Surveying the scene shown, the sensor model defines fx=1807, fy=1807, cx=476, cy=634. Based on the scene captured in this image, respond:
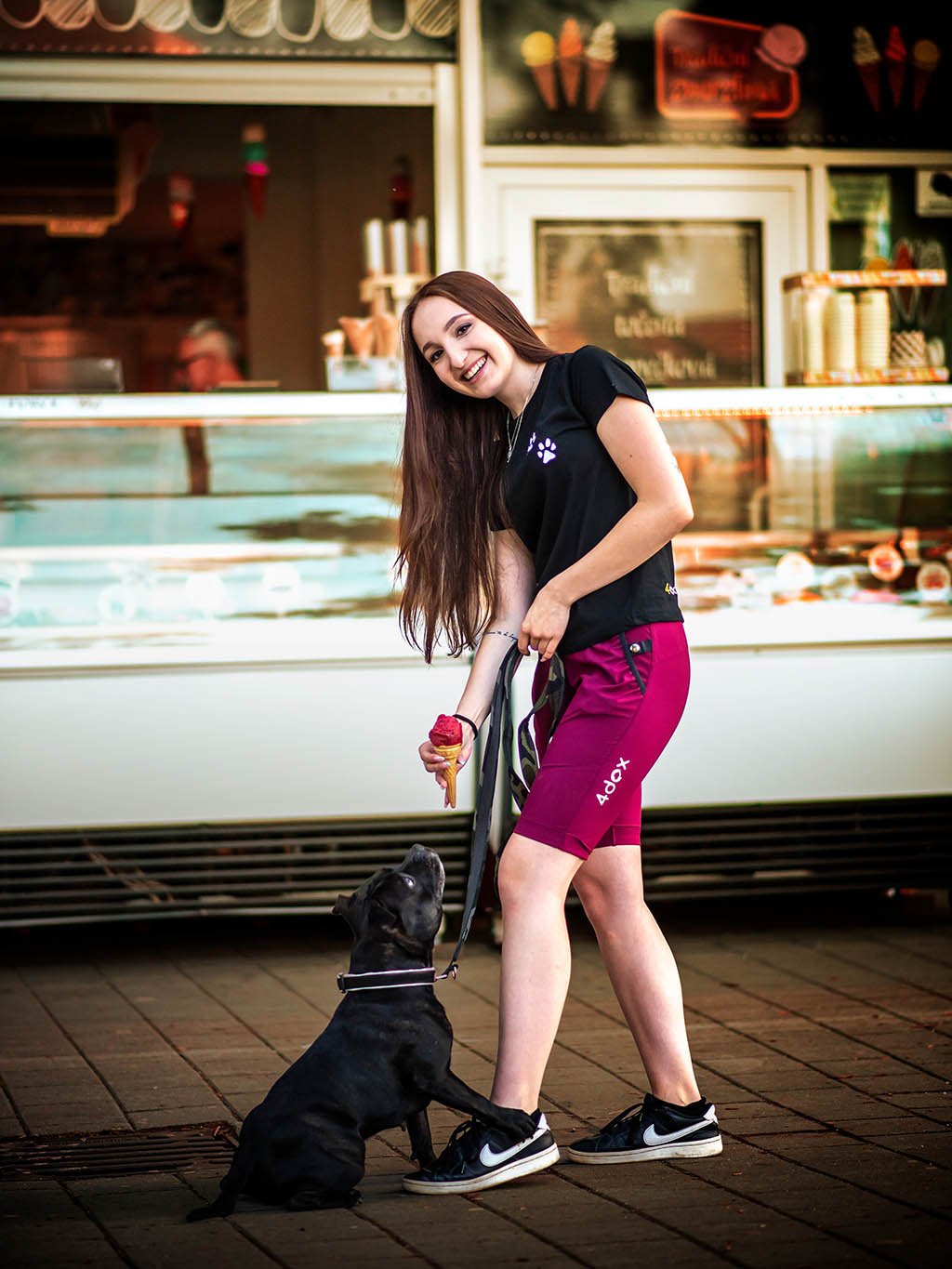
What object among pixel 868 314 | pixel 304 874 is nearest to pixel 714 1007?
pixel 304 874

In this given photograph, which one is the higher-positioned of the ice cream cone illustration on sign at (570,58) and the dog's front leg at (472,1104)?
the ice cream cone illustration on sign at (570,58)

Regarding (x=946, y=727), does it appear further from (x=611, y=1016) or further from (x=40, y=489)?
(x=40, y=489)

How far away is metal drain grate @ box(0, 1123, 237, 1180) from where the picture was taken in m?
4.05

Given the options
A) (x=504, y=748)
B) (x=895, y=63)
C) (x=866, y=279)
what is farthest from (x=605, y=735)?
(x=895, y=63)

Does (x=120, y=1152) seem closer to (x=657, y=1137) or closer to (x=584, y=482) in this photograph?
(x=657, y=1137)

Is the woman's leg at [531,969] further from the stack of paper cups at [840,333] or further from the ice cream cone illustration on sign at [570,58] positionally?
the ice cream cone illustration on sign at [570,58]

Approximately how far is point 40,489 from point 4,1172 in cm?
288

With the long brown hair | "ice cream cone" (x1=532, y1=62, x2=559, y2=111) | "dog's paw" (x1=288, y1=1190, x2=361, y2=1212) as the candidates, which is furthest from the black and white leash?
"ice cream cone" (x1=532, y1=62, x2=559, y2=111)

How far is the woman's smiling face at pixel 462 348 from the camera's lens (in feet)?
12.9

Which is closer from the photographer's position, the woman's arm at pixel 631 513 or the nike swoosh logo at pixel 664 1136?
the woman's arm at pixel 631 513

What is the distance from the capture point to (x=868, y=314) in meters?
6.68

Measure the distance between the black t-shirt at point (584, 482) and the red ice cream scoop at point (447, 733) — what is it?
0.29 metres

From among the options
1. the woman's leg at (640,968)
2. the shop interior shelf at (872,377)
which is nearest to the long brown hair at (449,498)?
the woman's leg at (640,968)

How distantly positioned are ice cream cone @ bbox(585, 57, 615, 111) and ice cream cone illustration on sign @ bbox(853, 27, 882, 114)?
935 millimetres
